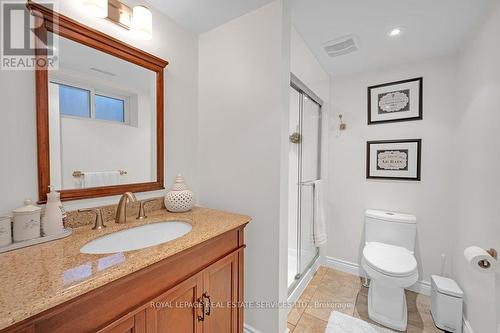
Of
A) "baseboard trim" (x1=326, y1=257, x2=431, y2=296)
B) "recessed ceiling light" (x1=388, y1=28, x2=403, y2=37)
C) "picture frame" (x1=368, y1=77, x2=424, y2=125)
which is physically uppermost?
"recessed ceiling light" (x1=388, y1=28, x2=403, y2=37)

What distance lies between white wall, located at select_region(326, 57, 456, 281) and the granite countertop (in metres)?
1.85

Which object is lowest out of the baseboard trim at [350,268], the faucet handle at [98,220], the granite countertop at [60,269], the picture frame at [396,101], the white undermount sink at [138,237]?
the baseboard trim at [350,268]

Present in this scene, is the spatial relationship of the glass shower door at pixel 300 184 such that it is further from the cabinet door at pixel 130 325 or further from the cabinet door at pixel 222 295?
the cabinet door at pixel 130 325

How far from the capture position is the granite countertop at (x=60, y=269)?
51cm

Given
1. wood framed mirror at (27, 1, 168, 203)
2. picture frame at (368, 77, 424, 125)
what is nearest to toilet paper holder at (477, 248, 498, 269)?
picture frame at (368, 77, 424, 125)

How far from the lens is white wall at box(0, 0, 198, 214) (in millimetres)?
863

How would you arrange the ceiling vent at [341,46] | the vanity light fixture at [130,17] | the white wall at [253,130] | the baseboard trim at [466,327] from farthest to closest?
the ceiling vent at [341,46] → the baseboard trim at [466,327] → the white wall at [253,130] → the vanity light fixture at [130,17]

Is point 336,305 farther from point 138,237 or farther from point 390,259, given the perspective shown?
point 138,237

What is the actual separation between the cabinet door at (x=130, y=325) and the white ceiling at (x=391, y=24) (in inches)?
71.5

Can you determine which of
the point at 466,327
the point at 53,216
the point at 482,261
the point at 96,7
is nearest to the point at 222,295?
the point at 53,216

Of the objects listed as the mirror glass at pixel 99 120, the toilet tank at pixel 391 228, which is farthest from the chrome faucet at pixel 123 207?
the toilet tank at pixel 391 228

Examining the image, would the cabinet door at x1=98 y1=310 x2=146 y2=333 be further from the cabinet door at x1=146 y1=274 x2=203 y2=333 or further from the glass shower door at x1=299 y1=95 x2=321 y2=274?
the glass shower door at x1=299 y1=95 x2=321 y2=274

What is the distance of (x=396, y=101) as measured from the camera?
6.77 feet

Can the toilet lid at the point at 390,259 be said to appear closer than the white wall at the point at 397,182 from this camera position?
Yes
